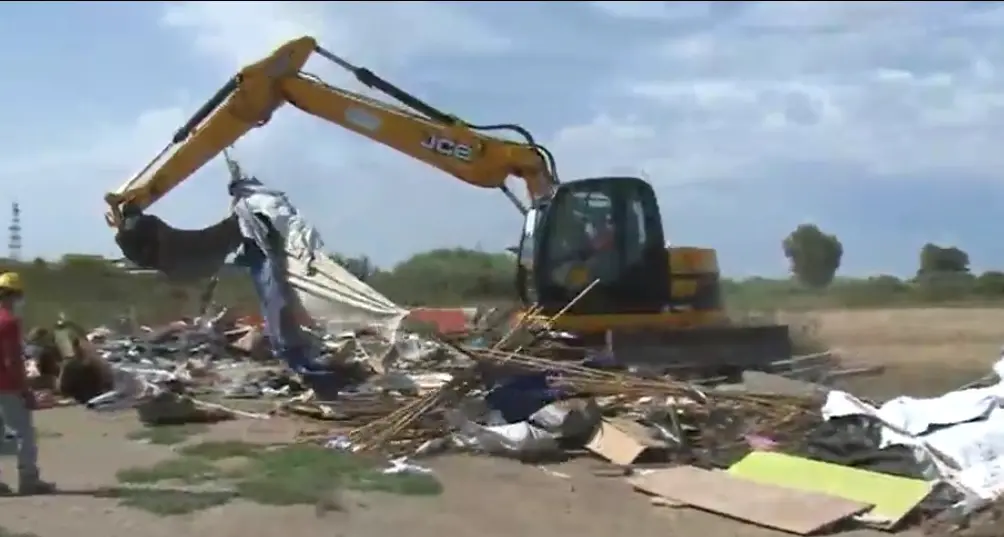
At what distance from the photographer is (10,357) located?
389 inches

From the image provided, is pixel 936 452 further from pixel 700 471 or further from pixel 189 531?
pixel 189 531

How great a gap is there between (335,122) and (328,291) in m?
3.24

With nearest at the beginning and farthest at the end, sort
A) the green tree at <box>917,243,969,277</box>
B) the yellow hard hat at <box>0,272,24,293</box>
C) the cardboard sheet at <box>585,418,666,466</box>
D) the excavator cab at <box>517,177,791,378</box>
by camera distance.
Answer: the yellow hard hat at <box>0,272,24,293</box> < the cardboard sheet at <box>585,418,666,466</box> < the excavator cab at <box>517,177,791,378</box> < the green tree at <box>917,243,969,277</box>

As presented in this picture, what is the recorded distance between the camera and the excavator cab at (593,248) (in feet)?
49.2

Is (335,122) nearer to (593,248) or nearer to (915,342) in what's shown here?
(593,248)

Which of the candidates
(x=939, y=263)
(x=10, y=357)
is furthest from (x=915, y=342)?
(x=10, y=357)

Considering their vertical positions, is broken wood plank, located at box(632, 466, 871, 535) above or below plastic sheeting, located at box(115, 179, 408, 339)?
below

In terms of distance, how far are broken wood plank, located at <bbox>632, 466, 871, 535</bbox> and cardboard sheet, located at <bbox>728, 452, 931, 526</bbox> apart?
170 mm

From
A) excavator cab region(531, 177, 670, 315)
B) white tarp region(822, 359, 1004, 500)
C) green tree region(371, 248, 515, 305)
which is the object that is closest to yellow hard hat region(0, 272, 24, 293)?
excavator cab region(531, 177, 670, 315)

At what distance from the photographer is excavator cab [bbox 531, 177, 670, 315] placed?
49.2 ft

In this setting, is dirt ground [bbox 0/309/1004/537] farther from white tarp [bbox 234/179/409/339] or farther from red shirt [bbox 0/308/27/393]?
white tarp [bbox 234/179/409/339]

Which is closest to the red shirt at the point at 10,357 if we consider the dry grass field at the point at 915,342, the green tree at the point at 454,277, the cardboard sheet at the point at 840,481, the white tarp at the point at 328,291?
the white tarp at the point at 328,291

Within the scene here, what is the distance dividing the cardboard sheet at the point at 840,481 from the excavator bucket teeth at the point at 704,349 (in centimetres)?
384

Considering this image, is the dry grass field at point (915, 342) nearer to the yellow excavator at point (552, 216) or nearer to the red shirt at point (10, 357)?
the yellow excavator at point (552, 216)
